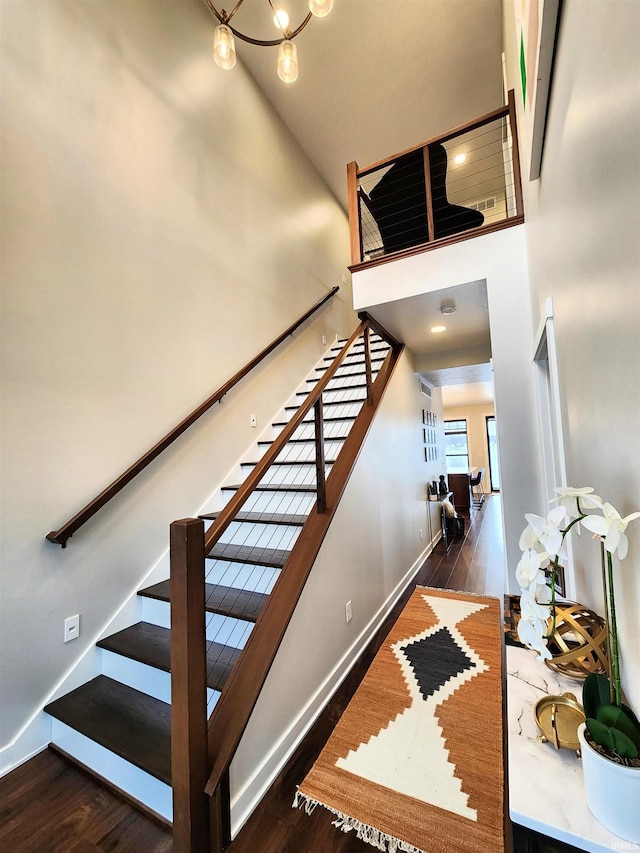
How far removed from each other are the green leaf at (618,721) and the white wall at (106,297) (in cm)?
217

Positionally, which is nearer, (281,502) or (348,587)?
(348,587)

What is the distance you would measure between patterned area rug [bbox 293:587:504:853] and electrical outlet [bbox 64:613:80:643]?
51.0 inches

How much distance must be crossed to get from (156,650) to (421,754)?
4.38 ft

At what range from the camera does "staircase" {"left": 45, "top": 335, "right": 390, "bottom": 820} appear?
1471 millimetres

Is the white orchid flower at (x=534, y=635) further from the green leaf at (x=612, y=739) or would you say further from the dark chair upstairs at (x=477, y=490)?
the dark chair upstairs at (x=477, y=490)

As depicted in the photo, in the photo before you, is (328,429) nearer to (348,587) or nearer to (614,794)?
(348,587)

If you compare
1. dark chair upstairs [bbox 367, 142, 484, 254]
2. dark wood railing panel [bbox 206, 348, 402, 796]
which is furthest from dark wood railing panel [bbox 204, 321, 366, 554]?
dark chair upstairs [bbox 367, 142, 484, 254]

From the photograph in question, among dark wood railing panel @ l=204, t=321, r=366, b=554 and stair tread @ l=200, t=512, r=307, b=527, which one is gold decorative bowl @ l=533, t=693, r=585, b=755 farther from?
stair tread @ l=200, t=512, r=307, b=527

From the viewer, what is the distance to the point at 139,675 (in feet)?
5.93

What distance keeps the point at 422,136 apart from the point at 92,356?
5.08 m

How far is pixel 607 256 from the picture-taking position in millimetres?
817

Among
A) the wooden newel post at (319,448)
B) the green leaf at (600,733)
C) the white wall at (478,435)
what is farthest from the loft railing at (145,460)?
the white wall at (478,435)

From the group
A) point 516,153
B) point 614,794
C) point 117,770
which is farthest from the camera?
point 516,153

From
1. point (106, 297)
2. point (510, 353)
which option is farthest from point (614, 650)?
point (106, 297)
